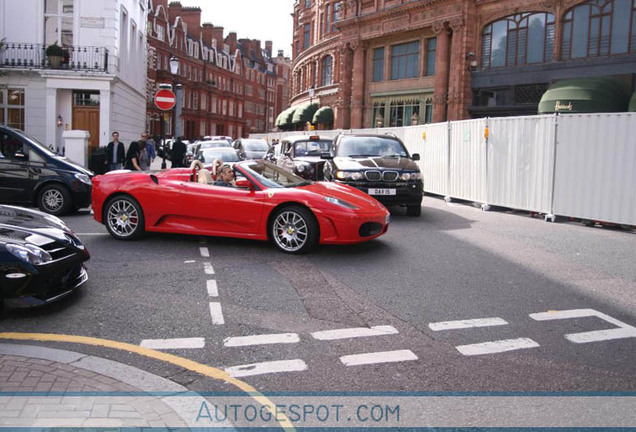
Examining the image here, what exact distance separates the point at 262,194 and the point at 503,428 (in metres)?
5.70

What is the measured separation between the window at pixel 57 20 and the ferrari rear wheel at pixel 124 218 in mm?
20364

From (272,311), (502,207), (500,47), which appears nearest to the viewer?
(272,311)

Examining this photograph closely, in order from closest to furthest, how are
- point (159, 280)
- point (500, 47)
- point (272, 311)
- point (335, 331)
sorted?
1. point (335, 331)
2. point (272, 311)
3. point (159, 280)
4. point (500, 47)

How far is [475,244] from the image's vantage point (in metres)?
9.77

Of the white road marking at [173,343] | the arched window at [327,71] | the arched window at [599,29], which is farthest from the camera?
the arched window at [327,71]

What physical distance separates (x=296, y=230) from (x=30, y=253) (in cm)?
388

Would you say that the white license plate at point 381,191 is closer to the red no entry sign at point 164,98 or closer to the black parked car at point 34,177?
the black parked car at point 34,177

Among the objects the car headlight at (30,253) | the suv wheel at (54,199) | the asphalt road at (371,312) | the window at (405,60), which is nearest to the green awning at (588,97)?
the window at (405,60)

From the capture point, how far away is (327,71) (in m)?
53.0

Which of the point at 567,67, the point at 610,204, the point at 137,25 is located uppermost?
the point at 137,25

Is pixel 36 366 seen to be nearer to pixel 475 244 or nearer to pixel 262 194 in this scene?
pixel 262 194

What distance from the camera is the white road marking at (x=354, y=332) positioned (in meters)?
5.07

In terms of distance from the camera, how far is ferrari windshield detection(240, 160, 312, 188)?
349 inches

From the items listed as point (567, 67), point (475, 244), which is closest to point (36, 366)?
point (475, 244)
